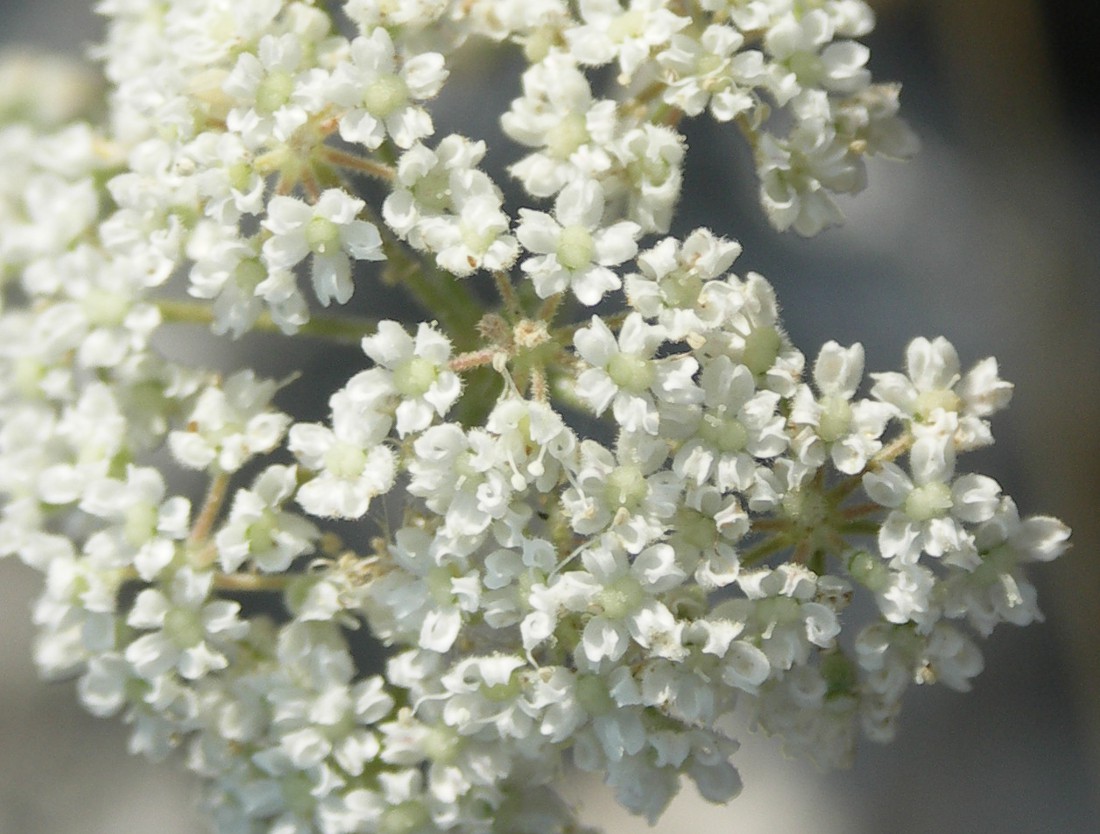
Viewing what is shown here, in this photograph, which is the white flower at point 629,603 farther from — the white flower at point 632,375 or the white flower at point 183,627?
the white flower at point 183,627

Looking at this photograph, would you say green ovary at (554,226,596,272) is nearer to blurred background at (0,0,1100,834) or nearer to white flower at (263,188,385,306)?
white flower at (263,188,385,306)

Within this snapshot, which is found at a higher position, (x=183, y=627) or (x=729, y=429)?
(x=729, y=429)

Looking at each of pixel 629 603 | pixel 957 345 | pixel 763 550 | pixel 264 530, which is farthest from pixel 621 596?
pixel 957 345

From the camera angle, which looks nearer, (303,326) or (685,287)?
(685,287)

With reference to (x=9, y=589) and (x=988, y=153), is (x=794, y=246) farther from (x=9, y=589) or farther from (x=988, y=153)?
(x=9, y=589)

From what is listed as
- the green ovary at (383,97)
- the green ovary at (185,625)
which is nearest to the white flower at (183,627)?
the green ovary at (185,625)

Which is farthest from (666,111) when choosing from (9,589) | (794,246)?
(9,589)

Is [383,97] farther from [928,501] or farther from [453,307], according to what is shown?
[928,501]
